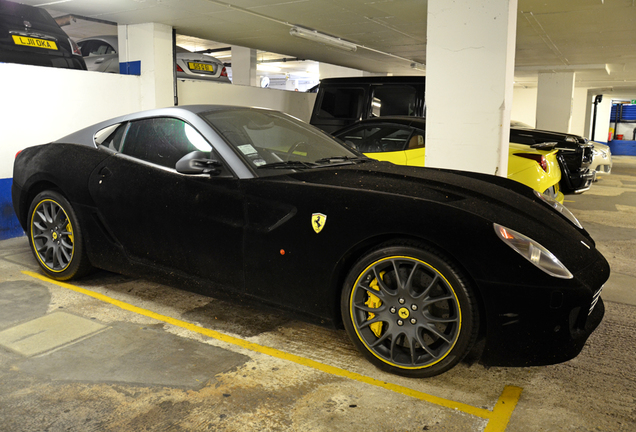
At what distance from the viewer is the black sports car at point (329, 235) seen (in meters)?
2.30

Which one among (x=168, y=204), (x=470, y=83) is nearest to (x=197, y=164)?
(x=168, y=204)

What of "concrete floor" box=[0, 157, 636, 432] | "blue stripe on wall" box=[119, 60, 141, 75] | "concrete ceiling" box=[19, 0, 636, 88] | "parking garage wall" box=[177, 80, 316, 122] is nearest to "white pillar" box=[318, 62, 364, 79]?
"parking garage wall" box=[177, 80, 316, 122]

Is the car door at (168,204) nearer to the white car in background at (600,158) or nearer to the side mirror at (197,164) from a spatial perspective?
the side mirror at (197,164)

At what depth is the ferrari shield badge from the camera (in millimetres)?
2650

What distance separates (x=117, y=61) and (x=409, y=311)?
8766 millimetres

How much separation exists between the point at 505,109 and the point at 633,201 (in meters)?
5.18

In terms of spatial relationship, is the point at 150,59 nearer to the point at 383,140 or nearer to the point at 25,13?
the point at 25,13

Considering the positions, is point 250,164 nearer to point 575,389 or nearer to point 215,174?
point 215,174

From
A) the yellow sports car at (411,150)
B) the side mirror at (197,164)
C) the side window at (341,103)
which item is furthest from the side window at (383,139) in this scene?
the side mirror at (197,164)

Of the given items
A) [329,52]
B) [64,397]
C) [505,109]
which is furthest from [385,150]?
[329,52]

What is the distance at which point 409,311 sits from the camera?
8.18ft

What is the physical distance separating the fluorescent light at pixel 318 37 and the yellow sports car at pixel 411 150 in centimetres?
316

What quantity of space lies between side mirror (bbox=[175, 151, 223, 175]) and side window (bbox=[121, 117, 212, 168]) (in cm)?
14

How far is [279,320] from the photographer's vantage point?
3.36 metres
